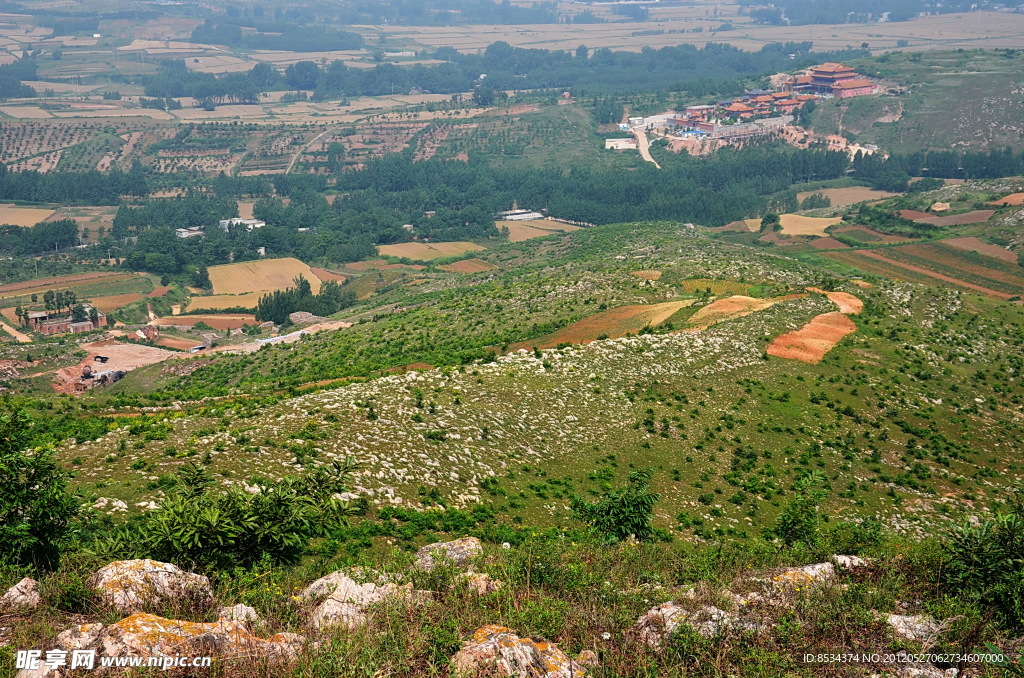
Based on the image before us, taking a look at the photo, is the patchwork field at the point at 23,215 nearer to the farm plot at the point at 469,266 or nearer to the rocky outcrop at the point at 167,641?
the farm plot at the point at 469,266

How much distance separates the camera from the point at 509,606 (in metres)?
21.6

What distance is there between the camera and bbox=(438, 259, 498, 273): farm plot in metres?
132

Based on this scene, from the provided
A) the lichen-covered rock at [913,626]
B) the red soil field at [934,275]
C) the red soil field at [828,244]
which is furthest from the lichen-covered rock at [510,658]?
the red soil field at [828,244]

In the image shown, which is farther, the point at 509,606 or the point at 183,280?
the point at 183,280

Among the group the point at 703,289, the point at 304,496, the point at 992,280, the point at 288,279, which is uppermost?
the point at 304,496

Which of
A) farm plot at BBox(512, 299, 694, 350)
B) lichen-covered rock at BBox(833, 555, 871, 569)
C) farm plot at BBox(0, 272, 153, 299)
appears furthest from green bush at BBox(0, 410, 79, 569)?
farm plot at BBox(0, 272, 153, 299)

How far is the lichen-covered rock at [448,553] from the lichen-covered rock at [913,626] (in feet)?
37.3

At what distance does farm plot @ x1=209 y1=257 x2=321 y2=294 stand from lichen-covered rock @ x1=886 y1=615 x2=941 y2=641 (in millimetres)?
122098

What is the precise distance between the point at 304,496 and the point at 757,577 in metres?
13.7

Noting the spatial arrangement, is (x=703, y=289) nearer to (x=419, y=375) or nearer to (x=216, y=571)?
(x=419, y=375)

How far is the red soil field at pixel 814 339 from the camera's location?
52309 mm

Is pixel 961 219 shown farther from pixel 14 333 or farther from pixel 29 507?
pixel 14 333

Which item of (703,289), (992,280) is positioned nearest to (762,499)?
(703,289)

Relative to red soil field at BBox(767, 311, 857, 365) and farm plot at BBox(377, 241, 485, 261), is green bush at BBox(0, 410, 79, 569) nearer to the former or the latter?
red soil field at BBox(767, 311, 857, 365)
